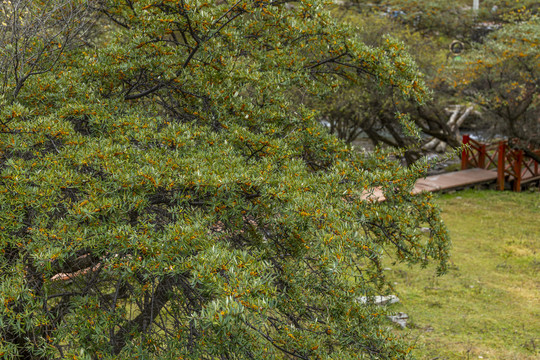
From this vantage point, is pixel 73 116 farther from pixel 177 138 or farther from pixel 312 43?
pixel 312 43

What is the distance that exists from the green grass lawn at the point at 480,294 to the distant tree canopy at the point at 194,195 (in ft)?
5.89

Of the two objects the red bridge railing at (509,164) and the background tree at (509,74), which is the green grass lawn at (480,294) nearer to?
the red bridge railing at (509,164)

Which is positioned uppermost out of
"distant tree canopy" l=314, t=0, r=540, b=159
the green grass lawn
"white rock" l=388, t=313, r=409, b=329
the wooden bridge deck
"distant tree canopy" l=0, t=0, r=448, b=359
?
"distant tree canopy" l=0, t=0, r=448, b=359

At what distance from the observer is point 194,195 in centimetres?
357

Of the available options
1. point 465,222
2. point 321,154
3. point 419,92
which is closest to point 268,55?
point 321,154

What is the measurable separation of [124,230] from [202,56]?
2036 millimetres

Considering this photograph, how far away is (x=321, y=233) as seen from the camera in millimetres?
3348

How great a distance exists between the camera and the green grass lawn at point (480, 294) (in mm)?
7035

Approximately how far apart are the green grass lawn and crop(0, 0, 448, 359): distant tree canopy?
1.79 m

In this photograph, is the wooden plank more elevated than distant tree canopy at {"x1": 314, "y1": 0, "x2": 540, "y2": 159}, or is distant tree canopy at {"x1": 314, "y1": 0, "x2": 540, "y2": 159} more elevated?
distant tree canopy at {"x1": 314, "y1": 0, "x2": 540, "y2": 159}

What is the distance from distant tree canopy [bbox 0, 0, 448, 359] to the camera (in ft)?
10.1

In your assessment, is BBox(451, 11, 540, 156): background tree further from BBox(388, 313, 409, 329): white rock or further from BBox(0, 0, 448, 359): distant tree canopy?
BBox(0, 0, 448, 359): distant tree canopy

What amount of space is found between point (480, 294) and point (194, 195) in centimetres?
703

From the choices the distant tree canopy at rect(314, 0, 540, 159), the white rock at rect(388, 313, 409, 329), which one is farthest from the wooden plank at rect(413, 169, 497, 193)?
the white rock at rect(388, 313, 409, 329)
